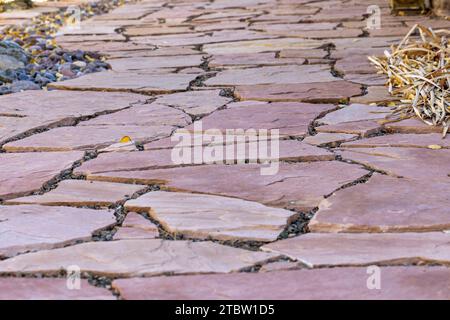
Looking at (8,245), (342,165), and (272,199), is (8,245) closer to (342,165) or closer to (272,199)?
(272,199)

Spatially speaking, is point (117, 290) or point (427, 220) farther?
point (427, 220)

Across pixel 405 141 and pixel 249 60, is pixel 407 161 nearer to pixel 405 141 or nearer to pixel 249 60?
pixel 405 141

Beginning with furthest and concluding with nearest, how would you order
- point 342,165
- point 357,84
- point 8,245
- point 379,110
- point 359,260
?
point 357,84, point 379,110, point 342,165, point 8,245, point 359,260

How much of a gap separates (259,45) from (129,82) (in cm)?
137

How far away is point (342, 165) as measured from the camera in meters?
2.77

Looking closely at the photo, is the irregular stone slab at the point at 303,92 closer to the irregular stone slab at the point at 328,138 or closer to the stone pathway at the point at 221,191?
the stone pathway at the point at 221,191

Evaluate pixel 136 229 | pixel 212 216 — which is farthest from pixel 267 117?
pixel 136 229

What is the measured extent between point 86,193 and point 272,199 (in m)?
0.57

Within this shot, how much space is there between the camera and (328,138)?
10.2 feet

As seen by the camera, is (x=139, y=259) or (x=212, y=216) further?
(x=212, y=216)

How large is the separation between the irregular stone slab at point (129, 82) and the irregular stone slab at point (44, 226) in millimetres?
1757

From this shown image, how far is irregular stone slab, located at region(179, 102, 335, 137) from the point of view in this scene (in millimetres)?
3295
